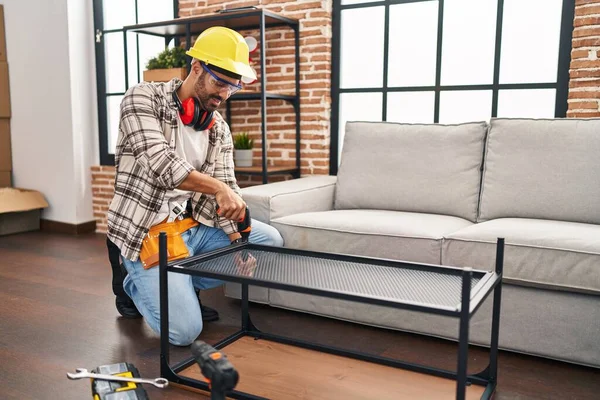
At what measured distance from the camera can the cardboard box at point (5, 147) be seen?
15.1 ft

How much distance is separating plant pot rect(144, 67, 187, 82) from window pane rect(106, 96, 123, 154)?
2.55 feet

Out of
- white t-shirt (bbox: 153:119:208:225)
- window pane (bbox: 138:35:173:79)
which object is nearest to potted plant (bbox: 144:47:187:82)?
window pane (bbox: 138:35:173:79)

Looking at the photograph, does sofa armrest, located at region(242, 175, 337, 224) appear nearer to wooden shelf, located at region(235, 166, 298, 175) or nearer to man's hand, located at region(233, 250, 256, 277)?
wooden shelf, located at region(235, 166, 298, 175)

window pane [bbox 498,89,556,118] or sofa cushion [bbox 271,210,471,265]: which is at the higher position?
window pane [bbox 498,89,556,118]

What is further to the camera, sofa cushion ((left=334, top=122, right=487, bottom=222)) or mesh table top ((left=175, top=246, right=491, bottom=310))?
sofa cushion ((left=334, top=122, right=487, bottom=222))

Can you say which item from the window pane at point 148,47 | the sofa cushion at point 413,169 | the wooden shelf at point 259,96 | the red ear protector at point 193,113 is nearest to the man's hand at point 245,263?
the red ear protector at point 193,113

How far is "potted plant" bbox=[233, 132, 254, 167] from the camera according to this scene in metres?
3.59

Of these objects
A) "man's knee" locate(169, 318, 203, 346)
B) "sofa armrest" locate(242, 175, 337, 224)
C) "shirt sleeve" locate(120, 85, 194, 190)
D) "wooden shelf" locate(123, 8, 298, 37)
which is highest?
"wooden shelf" locate(123, 8, 298, 37)

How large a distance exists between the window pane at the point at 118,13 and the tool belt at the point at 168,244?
2581mm

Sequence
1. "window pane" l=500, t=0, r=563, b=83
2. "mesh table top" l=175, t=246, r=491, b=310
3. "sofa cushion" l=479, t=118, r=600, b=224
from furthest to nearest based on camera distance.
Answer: "window pane" l=500, t=0, r=563, b=83 < "sofa cushion" l=479, t=118, r=600, b=224 < "mesh table top" l=175, t=246, r=491, b=310

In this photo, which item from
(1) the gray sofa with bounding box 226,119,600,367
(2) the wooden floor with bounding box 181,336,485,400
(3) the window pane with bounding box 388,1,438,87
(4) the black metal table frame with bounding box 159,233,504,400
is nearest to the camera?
(4) the black metal table frame with bounding box 159,233,504,400

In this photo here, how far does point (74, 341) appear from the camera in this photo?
228 cm

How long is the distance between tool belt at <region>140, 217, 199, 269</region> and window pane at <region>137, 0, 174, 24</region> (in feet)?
7.67

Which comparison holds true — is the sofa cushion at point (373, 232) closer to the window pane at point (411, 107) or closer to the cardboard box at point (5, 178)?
the window pane at point (411, 107)
